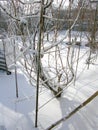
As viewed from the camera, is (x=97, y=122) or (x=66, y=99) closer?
(x=97, y=122)

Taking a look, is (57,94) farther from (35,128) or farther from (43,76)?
(35,128)

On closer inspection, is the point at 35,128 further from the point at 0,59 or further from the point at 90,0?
the point at 0,59

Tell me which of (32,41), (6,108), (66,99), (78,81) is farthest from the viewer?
(78,81)

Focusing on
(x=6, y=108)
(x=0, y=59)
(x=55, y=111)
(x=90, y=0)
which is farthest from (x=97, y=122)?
(x=0, y=59)

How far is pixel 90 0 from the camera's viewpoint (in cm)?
305

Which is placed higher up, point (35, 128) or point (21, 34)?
point (21, 34)

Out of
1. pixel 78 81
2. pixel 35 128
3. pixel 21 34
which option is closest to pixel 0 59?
pixel 78 81

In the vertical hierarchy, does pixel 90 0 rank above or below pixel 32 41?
above

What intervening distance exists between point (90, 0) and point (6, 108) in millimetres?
1851

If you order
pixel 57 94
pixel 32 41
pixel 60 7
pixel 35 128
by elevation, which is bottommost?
pixel 35 128

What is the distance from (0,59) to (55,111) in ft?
6.85

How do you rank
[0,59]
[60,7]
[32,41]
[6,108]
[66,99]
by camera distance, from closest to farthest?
[32,41], [60,7], [6,108], [66,99], [0,59]

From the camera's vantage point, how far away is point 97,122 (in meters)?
2.58

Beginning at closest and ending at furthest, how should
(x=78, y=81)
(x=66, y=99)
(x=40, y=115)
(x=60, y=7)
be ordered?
(x=60, y=7) → (x=40, y=115) → (x=66, y=99) → (x=78, y=81)
